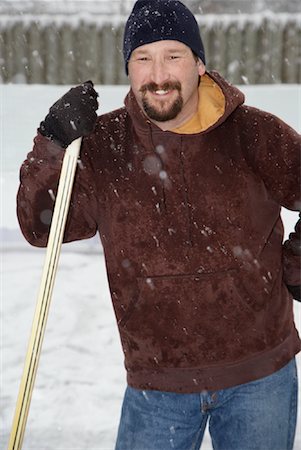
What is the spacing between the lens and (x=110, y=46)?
11469mm

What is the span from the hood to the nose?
0.12m

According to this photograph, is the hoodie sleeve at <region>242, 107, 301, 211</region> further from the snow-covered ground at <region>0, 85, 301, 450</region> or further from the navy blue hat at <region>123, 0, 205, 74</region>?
the snow-covered ground at <region>0, 85, 301, 450</region>

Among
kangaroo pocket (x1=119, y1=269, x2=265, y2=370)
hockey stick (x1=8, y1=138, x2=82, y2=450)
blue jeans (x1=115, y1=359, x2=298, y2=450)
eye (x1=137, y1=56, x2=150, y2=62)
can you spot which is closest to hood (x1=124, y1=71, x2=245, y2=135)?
eye (x1=137, y1=56, x2=150, y2=62)

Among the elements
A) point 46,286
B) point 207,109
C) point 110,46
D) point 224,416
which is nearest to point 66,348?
point 224,416

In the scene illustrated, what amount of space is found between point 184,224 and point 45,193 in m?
0.43

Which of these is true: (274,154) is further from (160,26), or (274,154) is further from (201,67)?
(160,26)

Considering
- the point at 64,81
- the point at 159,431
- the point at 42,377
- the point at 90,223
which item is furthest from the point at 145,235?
the point at 64,81

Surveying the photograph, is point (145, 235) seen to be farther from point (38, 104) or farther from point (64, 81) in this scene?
point (64, 81)

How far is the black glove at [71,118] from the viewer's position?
219 centimetres

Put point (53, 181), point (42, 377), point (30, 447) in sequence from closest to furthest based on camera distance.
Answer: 1. point (53, 181)
2. point (30, 447)
3. point (42, 377)

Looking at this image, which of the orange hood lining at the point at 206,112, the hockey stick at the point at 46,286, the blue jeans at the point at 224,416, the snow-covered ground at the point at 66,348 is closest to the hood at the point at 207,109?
the orange hood lining at the point at 206,112

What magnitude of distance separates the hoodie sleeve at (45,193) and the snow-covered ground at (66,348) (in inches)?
64.9

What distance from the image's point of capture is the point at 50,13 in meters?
11.4

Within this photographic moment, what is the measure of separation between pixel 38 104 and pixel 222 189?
9321mm
